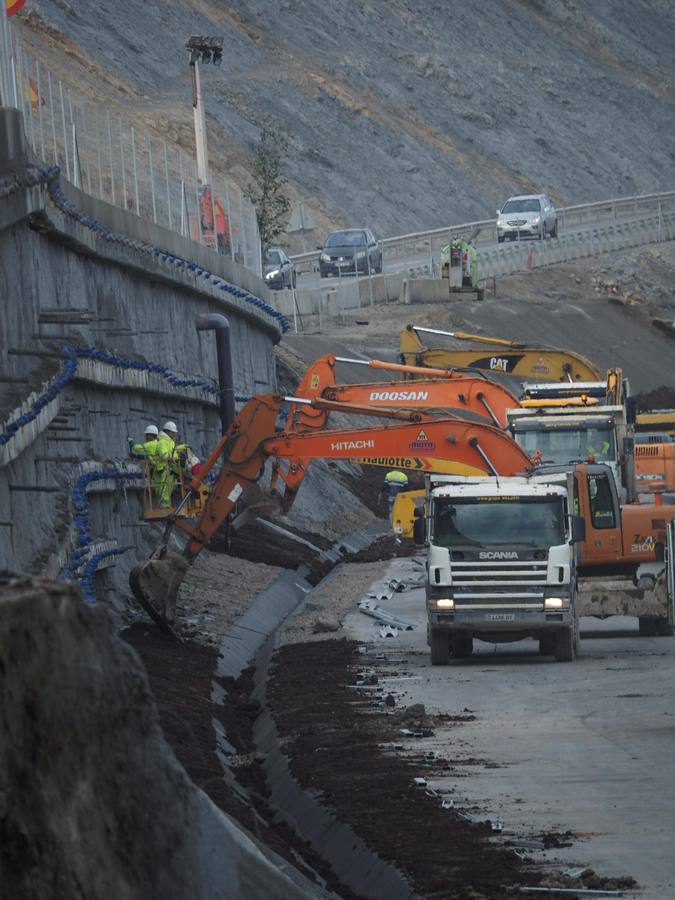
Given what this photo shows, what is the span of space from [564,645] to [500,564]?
1313 mm

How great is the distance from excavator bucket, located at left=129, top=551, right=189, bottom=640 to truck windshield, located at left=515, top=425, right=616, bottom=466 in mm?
8709

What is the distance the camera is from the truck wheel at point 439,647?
82.4 feet

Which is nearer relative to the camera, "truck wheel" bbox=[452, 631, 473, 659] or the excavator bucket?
"truck wheel" bbox=[452, 631, 473, 659]

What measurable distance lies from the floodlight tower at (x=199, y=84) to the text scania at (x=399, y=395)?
9529mm

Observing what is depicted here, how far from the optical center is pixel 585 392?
132ft

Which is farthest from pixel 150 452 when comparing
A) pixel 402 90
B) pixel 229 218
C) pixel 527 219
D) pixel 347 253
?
pixel 402 90

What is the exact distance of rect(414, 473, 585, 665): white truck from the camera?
2477cm

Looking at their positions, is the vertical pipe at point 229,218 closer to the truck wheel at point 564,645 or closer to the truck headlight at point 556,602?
the truck wheel at point 564,645

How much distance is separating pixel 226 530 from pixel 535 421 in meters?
6.11

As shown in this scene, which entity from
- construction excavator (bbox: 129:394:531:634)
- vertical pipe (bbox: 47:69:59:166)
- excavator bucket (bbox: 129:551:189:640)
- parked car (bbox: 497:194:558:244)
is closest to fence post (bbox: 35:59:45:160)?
vertical pipe (bbox: 47:69:59:166)

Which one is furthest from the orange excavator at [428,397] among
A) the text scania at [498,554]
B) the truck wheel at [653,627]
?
the text scania at [498,554]

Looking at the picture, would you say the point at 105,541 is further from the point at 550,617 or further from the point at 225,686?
the point at 550,617

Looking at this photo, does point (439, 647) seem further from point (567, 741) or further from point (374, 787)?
point (374, 787)

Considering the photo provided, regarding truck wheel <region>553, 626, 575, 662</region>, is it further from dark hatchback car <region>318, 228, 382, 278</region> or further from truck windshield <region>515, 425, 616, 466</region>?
dark hatchback car <region>318, 228, 382, 278</region>
